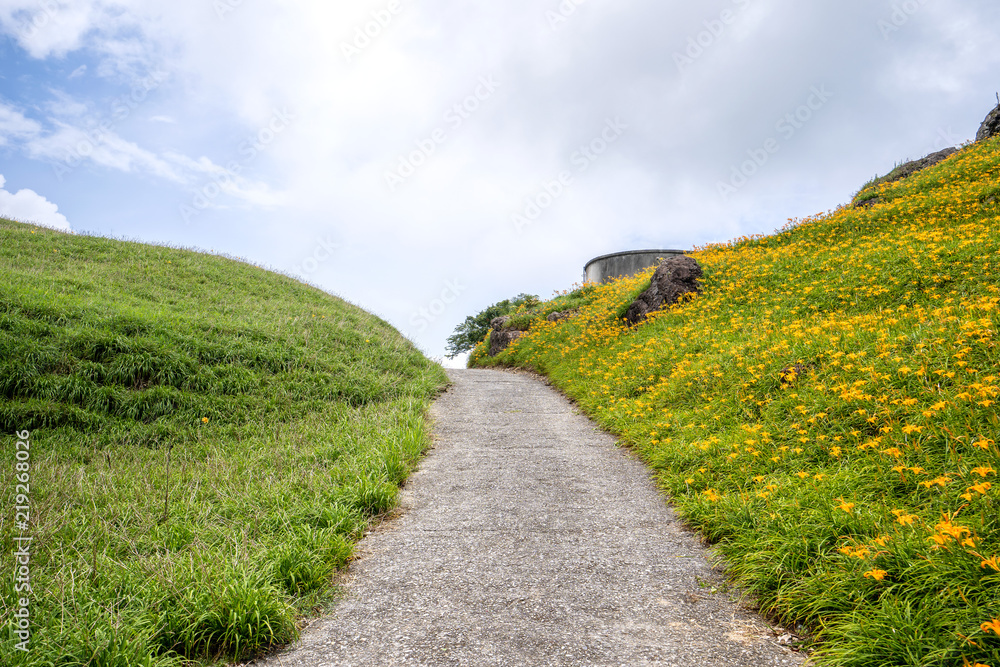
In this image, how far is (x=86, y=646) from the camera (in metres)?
2.68

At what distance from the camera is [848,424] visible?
517cm

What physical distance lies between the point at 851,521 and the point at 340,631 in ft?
12.0

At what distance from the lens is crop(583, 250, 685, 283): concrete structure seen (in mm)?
22984

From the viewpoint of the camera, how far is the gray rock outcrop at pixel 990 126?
65.1ft

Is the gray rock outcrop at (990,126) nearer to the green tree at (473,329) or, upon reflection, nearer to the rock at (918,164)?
the rock at (918,164)

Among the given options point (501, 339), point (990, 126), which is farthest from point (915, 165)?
point (501, 339)

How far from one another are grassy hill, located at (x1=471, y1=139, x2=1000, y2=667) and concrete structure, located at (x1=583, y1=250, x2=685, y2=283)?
10.4 m

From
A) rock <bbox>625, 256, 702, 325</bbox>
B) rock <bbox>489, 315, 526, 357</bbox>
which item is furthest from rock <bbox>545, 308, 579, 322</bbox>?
rock <bbox>625, 256, 702, 325</bbox>

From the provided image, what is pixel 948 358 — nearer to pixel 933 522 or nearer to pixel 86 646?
pixel 933 522

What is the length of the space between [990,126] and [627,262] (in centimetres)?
1504

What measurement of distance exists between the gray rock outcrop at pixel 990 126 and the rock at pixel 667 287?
1638 cm

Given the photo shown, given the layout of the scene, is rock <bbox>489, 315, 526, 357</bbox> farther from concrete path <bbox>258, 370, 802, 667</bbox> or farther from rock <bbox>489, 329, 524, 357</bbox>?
concrete path <bbox>258, 370, 802, 667</bbox>

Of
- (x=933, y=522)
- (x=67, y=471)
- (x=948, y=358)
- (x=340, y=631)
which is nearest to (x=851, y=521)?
(x=933, y=522)

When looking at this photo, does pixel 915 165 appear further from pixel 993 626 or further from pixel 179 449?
pixel 179 449
